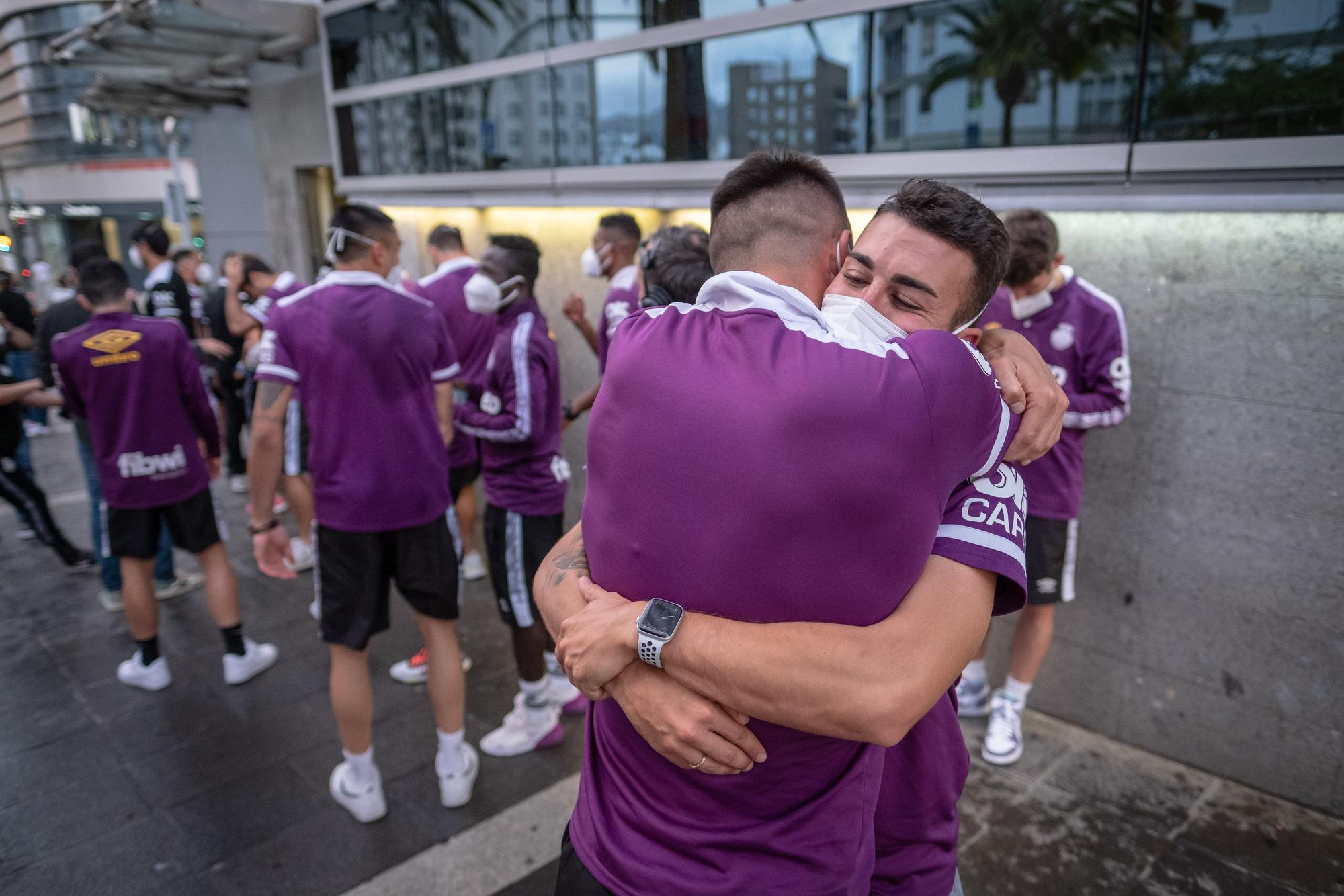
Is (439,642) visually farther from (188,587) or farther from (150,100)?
(150,100)

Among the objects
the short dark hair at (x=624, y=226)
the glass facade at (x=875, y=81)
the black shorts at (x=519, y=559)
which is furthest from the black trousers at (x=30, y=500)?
the short dark hair at (x=624, y=226)

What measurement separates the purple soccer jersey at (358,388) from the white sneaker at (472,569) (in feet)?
8.92

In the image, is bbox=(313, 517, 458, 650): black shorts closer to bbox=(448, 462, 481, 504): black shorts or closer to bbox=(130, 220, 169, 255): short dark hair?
bbox=(448, 462, 481, 504): black shorts

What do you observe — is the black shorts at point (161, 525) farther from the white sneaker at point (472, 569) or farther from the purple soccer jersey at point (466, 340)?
the white sneaker at point (472, 569)

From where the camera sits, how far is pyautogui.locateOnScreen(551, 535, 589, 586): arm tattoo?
65.0 inches

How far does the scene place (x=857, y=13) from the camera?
4.48 m

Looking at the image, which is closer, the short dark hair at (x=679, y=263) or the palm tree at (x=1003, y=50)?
the short dark hair at (x=679, y=263)

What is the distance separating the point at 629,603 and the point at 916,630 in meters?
0.47

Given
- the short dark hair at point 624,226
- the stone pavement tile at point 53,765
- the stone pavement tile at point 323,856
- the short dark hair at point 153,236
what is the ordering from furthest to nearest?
the short dark hair at point 153,236 < the short dark hair at point 624,226 < the stone pavement tile at point 53,765 < the stone pavement tile at point 323,856

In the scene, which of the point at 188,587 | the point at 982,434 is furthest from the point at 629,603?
the point at 188,587

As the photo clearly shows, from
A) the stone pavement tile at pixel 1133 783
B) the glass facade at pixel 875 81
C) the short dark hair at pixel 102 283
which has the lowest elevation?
the stone pavement tile at pixel 1133 783

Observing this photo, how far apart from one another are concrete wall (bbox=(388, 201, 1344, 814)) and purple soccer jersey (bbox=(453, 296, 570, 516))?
264cm

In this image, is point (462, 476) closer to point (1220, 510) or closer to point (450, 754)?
point (450, 754)

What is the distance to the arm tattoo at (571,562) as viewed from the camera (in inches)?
65.0
